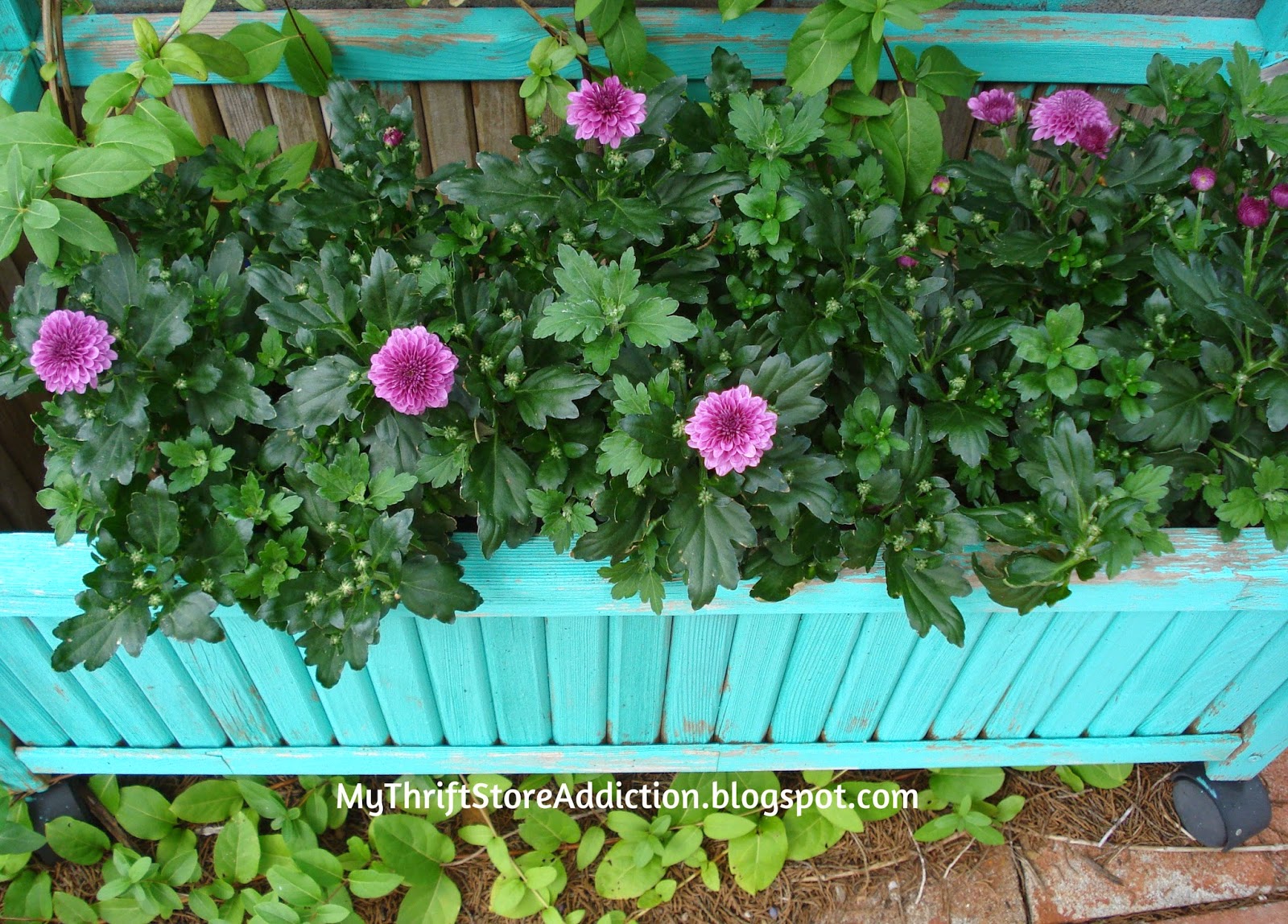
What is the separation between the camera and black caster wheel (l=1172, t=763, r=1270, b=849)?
1.80 m

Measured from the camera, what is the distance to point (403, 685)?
1493 millimetres

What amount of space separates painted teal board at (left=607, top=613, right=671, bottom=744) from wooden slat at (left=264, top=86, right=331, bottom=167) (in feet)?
3.34

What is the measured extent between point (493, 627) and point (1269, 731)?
4.59ft

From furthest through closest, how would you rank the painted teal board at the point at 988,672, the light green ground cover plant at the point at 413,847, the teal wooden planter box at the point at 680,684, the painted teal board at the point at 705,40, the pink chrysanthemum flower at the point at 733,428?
the light green ground cover plant at the point at 413,847 < the painted teal board at the point at 705,40 < the painted teal board at the point at 988,672 < the teal wooden planter box at the point at 680,684 < the pink chrysanthemum flower at the point at 733,428

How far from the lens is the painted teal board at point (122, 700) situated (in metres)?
1.42

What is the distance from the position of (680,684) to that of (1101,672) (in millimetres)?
702

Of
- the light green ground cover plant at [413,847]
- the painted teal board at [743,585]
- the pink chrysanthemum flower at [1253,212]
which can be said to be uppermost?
the pink chrysanthemum flower at [1253,212]

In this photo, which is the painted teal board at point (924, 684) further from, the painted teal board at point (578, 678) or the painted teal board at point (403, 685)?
the painted teal board at point (403, 685)

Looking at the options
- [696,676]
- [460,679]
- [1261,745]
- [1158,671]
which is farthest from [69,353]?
[1261,745]

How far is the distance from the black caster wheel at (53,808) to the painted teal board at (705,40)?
1.31m

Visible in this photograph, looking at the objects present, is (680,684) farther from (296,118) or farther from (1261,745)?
(296,118)

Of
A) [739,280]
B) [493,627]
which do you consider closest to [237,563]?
[493,627]

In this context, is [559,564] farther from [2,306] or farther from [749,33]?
[2,306]

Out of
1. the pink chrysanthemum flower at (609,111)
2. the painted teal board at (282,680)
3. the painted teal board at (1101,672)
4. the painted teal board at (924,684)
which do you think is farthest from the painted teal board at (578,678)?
the painted teal board at (1101,672)
